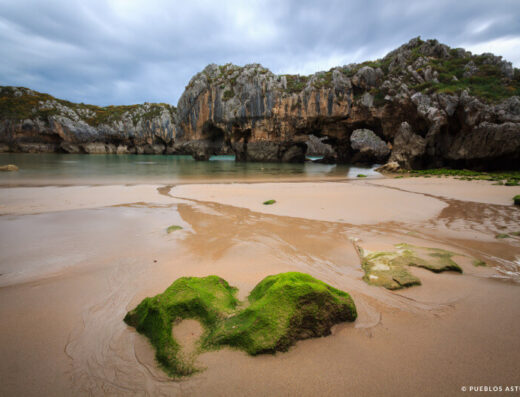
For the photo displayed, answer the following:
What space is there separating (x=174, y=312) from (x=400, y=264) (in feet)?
10.4

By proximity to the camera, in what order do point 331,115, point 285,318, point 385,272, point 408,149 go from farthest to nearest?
point 331,115
point 408,149
point 385,272
point 285,318

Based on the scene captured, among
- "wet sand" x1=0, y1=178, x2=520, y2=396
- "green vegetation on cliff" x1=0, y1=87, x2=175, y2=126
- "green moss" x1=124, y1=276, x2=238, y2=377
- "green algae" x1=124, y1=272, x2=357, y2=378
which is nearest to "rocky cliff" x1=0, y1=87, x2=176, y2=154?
"green vegetation on cliff" x1=0, y1=87, x2=175, y2=126

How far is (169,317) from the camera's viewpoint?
2.12 m

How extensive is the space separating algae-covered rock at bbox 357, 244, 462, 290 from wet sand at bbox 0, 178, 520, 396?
5.5 inches

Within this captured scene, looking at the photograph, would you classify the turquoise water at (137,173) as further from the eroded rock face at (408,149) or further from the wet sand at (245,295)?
the wet sand at (245,295)

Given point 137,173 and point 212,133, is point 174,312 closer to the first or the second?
point 137,173

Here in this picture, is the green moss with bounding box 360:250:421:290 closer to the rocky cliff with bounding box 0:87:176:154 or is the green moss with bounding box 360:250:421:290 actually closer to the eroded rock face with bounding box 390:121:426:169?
the eroded rock face with bounding box 390:121:426:169

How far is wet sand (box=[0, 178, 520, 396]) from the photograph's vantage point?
165 centimetres

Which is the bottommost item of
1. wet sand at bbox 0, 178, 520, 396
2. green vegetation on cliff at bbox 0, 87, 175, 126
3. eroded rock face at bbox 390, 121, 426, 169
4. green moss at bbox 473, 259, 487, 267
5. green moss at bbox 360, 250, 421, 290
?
wet sand at bbox 0, 178, 520, 396

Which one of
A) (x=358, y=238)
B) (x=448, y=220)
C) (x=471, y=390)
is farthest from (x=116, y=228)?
(x=448, y=220)

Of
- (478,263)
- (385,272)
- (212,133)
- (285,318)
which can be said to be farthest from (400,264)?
(212,133)

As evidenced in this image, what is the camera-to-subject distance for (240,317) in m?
2.16

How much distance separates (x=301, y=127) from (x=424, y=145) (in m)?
20.0

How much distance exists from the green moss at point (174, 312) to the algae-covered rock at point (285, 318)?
234 millimetres
